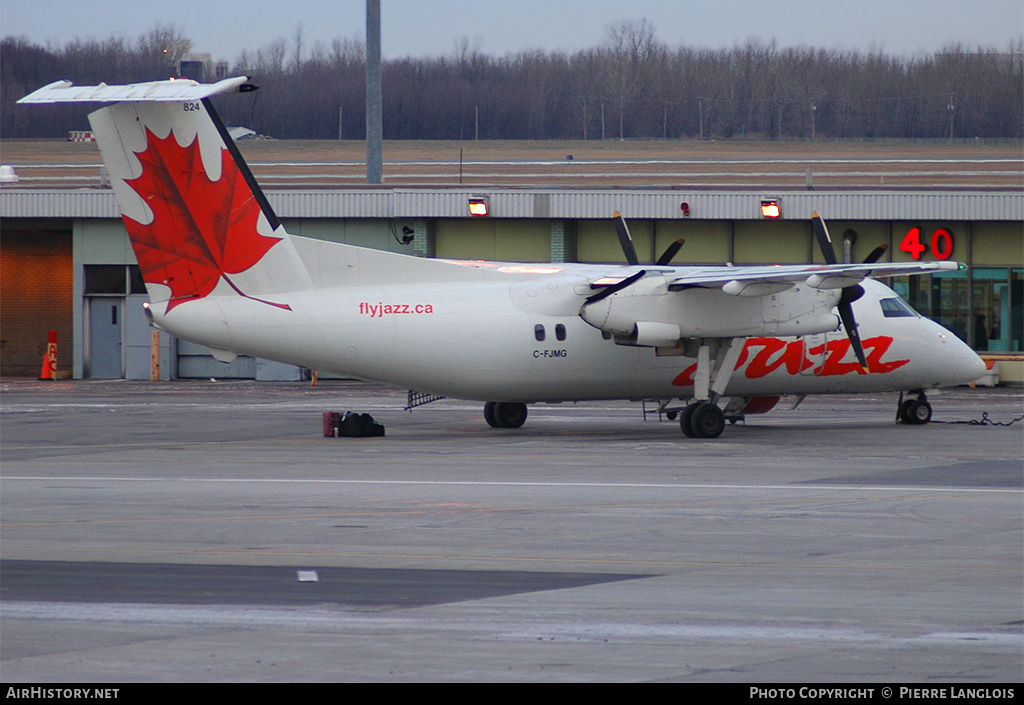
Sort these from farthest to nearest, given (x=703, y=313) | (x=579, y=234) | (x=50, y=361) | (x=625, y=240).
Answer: (x=579, y=234) → (x=50, y=361) → (x=625, y=240) → (x=703, y=313)

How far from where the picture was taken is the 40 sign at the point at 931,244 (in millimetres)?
37812

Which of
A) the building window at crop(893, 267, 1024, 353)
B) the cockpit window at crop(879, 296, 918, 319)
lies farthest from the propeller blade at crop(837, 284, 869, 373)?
the building window at crop(893, 267, 1024, 353)

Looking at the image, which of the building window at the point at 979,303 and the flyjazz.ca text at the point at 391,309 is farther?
the building window at the point at 979,303

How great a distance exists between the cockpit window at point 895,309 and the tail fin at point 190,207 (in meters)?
12.7

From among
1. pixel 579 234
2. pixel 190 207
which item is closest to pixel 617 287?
pixel 190 207

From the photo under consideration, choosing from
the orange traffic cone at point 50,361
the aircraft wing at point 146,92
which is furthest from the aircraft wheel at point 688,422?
the orange traffic cone at point 50,361

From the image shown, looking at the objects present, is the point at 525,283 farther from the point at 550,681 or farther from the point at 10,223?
the point at 10,223

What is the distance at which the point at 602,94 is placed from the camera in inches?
2525

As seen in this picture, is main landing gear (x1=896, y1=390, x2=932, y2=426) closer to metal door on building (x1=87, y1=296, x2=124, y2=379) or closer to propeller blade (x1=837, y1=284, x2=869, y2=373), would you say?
propeller blade (x1=837, y1=284, x2=869, y2=373)

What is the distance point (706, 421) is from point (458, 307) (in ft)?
17.9

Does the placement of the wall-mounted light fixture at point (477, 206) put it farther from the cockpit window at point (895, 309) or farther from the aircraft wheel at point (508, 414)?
the cockpit window at point (895, 309)

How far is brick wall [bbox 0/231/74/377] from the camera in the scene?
1649 inches

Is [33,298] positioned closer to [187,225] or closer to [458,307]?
[187,225]

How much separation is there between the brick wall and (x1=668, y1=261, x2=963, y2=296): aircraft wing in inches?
1082
